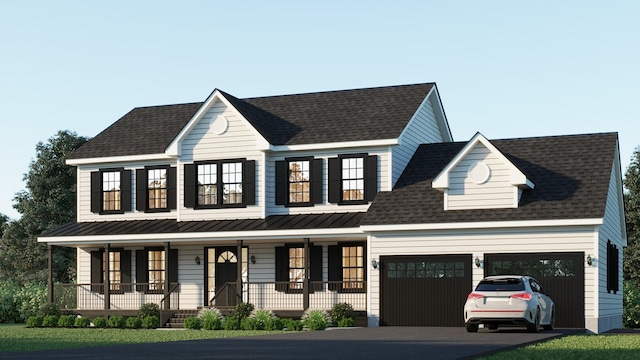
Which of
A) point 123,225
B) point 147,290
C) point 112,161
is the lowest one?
point 147,290

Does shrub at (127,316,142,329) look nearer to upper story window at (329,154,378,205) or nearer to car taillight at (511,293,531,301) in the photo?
upper story window at (329,154,378,205)

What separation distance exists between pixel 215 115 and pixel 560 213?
13203 mm

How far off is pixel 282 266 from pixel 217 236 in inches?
103

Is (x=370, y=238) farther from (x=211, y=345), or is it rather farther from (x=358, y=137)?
(x=211, y=345)

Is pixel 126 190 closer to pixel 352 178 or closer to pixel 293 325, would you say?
pixel 352 178

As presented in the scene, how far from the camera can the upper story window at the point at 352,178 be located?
34312 millimetres

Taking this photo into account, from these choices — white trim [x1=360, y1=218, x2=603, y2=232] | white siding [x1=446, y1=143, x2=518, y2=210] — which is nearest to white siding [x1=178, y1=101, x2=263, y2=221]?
white trim [x1=360, y1=218, x2=603, y2=232]

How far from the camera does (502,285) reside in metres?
25.9

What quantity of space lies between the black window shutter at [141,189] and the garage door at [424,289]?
10.7 m

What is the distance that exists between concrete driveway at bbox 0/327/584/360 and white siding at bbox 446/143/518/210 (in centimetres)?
612

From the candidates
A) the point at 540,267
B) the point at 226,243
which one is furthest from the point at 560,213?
the point at 226,243

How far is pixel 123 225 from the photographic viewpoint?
37.2 meters

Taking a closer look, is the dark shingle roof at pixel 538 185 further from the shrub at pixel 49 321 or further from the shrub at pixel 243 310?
the shrub at pixel 49 321

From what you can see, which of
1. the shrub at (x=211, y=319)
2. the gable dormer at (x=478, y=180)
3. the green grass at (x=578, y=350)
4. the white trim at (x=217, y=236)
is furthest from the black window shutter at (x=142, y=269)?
the green grass at (x=578, y=350)
